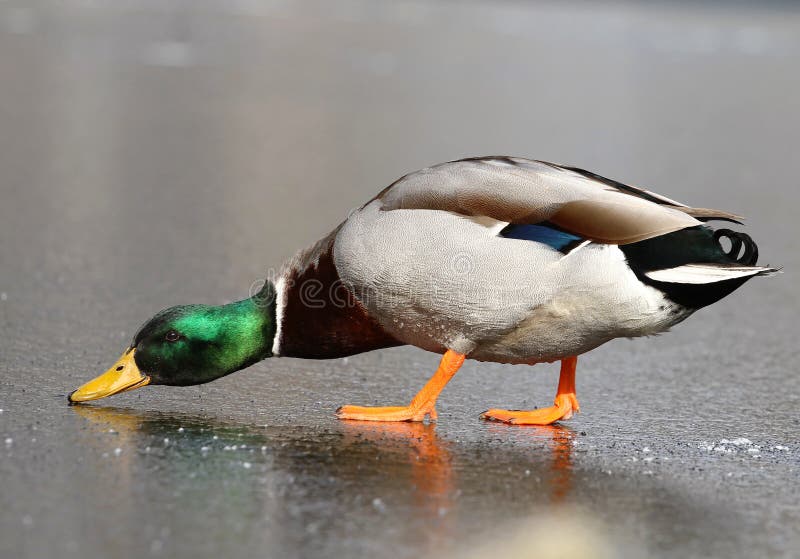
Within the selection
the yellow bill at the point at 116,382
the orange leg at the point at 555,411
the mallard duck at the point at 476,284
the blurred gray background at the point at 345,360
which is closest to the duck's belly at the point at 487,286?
the mallard duck at the point at 476,284

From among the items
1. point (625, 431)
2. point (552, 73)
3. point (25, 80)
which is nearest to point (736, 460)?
point (625, 431)

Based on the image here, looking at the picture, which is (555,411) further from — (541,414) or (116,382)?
(116,382)

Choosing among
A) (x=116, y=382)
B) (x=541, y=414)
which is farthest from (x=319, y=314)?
(x=541, y=414)

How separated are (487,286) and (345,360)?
1.16 m

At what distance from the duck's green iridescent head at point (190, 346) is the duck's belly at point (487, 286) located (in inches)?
14.2

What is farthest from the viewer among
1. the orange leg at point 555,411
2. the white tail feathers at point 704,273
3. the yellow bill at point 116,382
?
the orange leg at point 555,411

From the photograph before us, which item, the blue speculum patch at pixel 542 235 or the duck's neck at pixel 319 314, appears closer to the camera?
the blue speculum patch at pixel 542 235

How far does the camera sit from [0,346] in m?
4.74

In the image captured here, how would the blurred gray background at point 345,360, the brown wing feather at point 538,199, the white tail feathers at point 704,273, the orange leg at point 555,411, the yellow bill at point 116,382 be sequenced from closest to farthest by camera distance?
the blurred gray background at point 345,360
the white tail feathers at point 704,273
the brown wing feather at point 538,199
the yellow bill at point 116,382
the orange leg at point 555,411

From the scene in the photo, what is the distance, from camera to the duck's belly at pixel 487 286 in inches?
151

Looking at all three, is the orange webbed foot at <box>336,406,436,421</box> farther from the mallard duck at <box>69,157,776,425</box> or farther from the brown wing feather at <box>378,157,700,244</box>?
the brown wing feather at <box>378,157,700,244</box>

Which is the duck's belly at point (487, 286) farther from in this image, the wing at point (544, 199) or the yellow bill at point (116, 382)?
the yellow bill at point (116, 382)

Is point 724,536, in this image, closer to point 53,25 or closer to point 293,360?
point 293,360

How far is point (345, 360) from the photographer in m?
4.93
